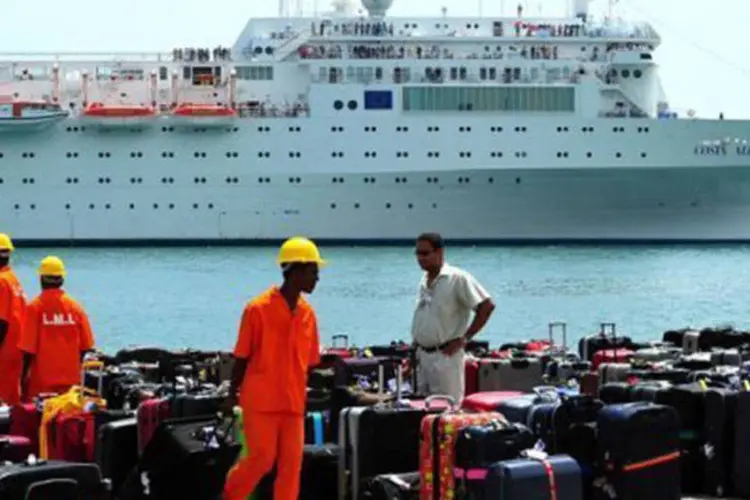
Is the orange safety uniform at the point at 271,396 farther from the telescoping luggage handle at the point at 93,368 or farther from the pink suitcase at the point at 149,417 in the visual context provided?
the telescoping luggage handle at the point at 93,368

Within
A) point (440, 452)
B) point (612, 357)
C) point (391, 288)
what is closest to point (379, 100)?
point (391, 288)

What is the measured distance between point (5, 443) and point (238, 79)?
181ft

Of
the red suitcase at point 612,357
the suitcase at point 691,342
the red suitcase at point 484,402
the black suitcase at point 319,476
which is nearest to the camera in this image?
the black suitcase at point 319,476

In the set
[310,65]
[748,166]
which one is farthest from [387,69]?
[748,166]

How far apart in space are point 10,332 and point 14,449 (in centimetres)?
193

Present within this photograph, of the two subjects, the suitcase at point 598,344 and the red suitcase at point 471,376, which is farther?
the suitcase at point 598,344

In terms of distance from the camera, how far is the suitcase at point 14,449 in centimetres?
830

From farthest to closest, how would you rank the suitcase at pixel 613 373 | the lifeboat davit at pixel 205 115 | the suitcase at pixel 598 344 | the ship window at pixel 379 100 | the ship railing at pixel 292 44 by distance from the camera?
the ship railing at pixel 292 44, the ship window at pixel 379 100, the lifeboat davit at pixel 205 115, the suitcase at pixel 598 344, the suitcase at pixel 613 373

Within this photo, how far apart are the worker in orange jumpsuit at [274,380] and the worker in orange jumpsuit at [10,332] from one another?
9.22 feet

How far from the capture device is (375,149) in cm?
6000

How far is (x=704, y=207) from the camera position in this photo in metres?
62.4

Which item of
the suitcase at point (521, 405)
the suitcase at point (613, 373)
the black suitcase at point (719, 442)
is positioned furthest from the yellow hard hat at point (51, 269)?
the black suitcase at point (719, 442)

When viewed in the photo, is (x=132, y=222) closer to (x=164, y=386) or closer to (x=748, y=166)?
(x=748, y=166)

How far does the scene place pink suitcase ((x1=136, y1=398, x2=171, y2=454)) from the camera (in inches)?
332
